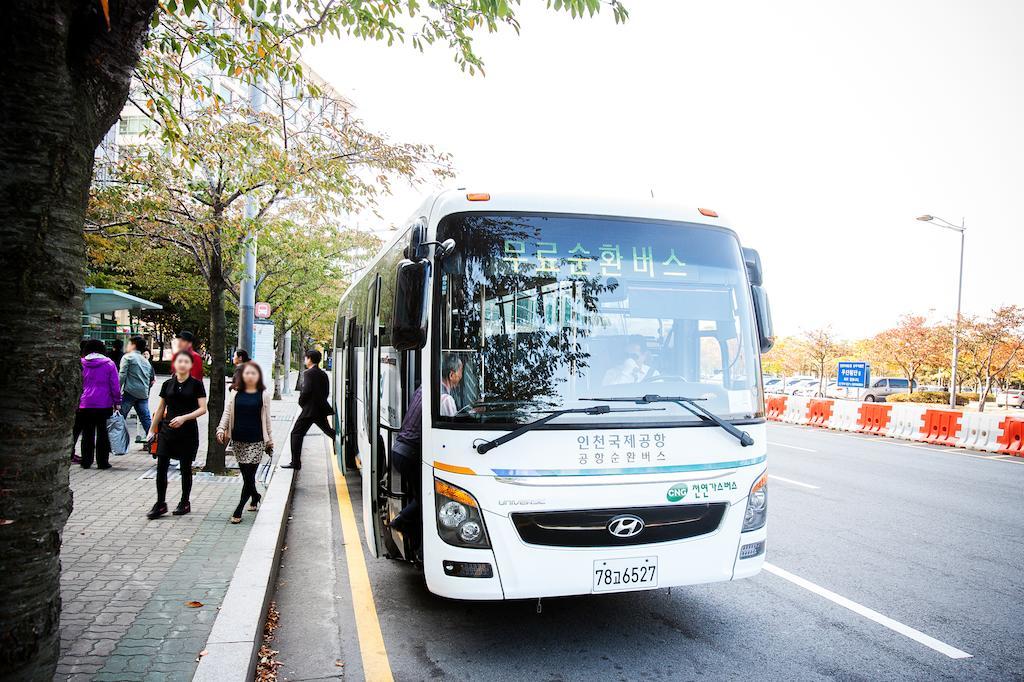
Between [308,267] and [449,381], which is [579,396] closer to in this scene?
[449,381]

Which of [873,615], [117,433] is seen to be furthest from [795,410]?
[117,433]

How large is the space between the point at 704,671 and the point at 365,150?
790 cm

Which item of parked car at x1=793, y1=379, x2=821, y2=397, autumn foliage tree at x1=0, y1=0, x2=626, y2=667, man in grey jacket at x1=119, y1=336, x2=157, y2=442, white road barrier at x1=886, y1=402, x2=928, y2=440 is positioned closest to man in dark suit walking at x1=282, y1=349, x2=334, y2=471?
man in grey jacket at x1=119, y1=336, x2=157, y2=442

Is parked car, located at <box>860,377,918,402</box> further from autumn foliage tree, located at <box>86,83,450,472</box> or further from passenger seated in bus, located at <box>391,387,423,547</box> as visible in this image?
passenger seated in bus, located at <box>391,387,423,547</box>

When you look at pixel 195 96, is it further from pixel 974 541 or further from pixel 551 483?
pixel 974 541

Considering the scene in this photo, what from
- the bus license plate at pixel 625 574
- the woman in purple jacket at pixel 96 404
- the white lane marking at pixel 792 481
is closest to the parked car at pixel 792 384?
the white lane marking at pixel 792 481

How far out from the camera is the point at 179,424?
22.9 feet

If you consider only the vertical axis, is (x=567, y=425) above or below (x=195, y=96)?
below

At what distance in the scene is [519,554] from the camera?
4000mm

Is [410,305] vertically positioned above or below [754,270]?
below

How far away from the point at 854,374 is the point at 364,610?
28547mm

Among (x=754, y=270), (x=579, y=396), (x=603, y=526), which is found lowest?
(x=603, y=526)

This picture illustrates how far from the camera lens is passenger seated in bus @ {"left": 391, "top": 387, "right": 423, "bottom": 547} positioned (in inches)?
180

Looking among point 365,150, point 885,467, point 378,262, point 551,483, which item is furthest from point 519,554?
point 885,467
